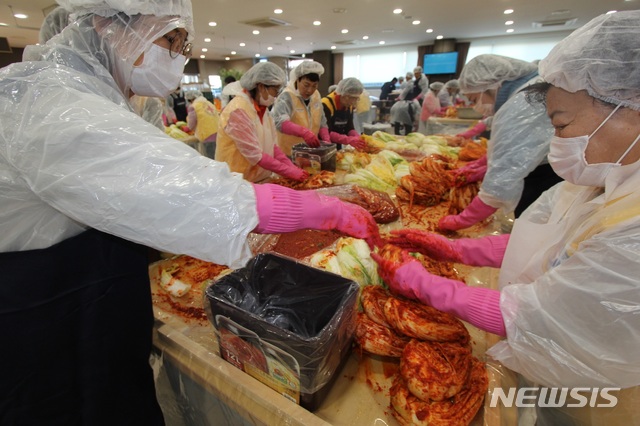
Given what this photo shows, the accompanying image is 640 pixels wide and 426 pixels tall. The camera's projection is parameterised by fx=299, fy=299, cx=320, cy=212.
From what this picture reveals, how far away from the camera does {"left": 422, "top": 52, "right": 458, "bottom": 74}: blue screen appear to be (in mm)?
14508

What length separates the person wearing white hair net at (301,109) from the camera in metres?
3.82

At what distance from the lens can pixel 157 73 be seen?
1162mm

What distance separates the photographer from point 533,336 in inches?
36.2

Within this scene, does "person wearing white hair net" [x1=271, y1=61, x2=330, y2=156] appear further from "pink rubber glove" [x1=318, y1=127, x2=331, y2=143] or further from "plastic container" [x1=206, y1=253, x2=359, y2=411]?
"plastic container" [x1=206, y1=253, x2=359, y2=411]

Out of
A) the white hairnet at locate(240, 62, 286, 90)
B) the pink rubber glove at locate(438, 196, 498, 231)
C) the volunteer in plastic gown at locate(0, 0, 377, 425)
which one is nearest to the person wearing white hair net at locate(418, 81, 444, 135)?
the white hairnet at locate(240, 62, 286, 90)

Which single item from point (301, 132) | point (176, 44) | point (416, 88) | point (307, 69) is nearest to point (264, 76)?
point (301, 132)

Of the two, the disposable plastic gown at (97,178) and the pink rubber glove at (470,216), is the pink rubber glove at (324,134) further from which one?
the disposable plastic gown at (97,178)

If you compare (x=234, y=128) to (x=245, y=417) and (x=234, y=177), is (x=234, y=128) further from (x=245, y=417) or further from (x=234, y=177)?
(x=245, y=417)

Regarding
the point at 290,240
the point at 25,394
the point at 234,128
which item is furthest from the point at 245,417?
the point at 234,128

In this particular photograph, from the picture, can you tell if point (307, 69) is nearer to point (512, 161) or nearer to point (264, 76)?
point (264, 76)

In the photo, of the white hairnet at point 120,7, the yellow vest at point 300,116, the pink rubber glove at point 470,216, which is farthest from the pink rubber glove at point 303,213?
the yellow vest at point 300,116

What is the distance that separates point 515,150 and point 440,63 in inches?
600

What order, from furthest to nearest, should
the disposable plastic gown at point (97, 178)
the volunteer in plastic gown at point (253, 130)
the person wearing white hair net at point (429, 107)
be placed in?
the person wearing white hair net at point (429, 107)
the volunteer in plastic gown at point (253, 130)
the disposable plastic gown at point (97, 178)

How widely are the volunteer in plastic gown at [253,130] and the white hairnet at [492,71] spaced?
5.99 ft
